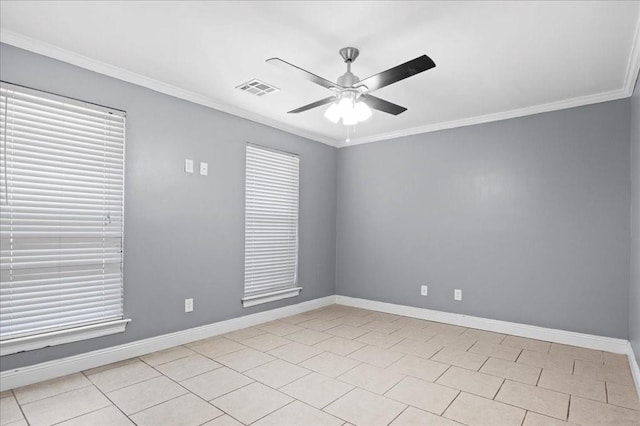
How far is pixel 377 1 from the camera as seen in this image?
2078 mm

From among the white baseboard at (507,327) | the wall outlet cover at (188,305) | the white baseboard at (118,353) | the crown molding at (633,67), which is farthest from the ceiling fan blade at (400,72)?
the white baseboard at (507,327)

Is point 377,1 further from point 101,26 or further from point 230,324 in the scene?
point 230,324

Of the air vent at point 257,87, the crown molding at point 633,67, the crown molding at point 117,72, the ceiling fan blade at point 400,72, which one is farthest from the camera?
the air vent at point 257,87

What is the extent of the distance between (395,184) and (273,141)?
179 centimetres

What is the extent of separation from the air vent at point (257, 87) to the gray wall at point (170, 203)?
620mm

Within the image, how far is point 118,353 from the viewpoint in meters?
3.04

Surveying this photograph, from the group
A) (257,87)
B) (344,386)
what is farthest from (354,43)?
(344,386)

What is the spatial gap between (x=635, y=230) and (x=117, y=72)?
469 cm

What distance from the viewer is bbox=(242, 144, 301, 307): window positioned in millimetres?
4254

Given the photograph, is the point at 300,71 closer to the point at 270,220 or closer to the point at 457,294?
the point at 270,220

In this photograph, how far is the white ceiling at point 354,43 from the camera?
2193 mm

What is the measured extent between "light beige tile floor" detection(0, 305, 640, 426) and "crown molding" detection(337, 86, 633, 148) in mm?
2482

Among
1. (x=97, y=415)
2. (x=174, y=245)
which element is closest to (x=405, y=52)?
(x=174, y=245)

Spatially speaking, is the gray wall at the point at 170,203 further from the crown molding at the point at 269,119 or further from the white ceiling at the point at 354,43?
the white ceiling at the point at 354,43
